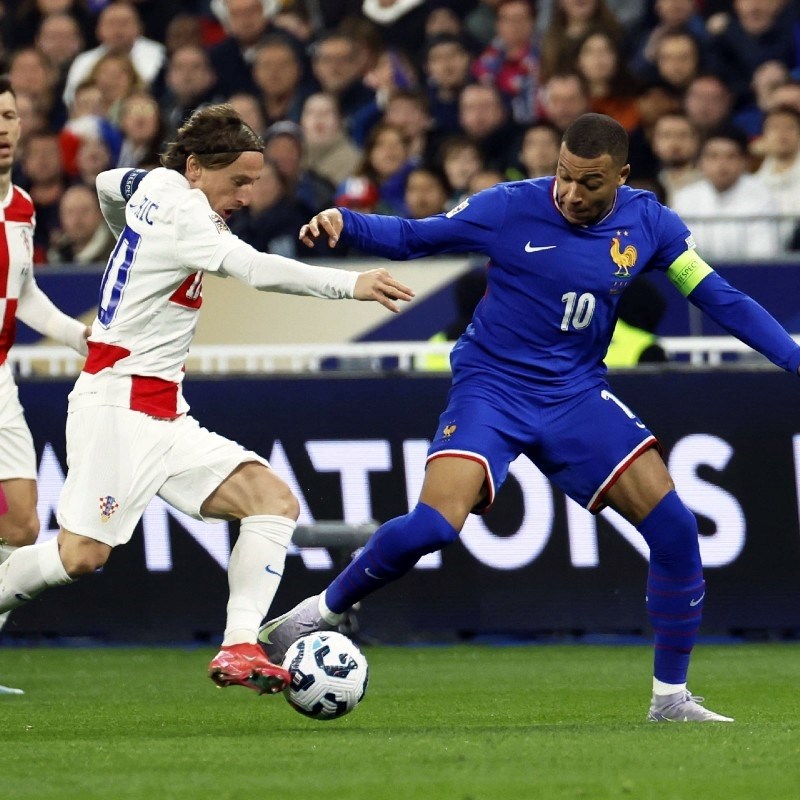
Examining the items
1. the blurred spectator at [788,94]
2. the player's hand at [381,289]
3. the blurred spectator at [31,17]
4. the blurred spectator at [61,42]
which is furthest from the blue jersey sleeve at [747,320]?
the blurred spectator at [31,17]

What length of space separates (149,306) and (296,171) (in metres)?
6.47

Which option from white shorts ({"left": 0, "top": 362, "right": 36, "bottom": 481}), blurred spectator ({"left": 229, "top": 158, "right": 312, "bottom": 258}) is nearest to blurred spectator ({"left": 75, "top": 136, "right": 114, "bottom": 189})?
blurred spectator ({"left": 229, "top": 158, "right": 312, "bottom": 258})

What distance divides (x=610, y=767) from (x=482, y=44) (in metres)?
10.2

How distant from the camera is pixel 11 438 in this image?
8.19 metres

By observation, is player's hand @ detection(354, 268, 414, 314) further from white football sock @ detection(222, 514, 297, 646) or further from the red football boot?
the red football boot

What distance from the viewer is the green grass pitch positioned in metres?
5.03

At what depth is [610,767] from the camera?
5.28 meters

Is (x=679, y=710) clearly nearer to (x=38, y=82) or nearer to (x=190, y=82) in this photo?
(x=190, y=82)

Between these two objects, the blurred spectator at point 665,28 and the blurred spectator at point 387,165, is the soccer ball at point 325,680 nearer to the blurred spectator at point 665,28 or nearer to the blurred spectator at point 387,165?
the blurred spectator at point 387,165

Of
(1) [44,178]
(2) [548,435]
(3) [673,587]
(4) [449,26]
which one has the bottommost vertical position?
(3) [673,587]

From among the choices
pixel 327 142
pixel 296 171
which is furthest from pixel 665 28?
pixel 296 171

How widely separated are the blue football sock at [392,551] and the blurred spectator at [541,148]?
5903 millimetres

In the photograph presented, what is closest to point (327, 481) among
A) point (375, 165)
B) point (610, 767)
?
point (375, 165)

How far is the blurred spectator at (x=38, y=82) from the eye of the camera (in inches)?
607
